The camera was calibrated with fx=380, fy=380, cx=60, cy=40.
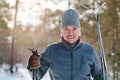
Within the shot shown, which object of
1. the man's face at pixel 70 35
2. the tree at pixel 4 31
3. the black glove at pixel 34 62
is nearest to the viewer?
the black glove at pixel 34 62

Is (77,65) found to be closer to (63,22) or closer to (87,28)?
(63,22)

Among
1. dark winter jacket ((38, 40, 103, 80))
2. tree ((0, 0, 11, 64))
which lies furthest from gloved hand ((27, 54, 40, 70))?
tree ((0, 0, 11, 64))

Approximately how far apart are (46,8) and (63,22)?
116ft

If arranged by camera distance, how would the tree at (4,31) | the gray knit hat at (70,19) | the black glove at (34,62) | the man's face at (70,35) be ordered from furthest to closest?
the tree at (4,31)
the gray knit hat at (70,19)
the man's face at (70,35)
the black glove at (34,62)

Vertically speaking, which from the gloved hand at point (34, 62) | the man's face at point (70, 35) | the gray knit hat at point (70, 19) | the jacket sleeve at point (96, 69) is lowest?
the jacket sleeve at point (96, 69)

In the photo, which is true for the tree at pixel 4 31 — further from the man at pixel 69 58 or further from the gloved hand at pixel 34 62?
the gloved hand at pixel 34 62

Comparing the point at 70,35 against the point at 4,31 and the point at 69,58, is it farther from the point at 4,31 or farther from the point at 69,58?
the point at 4,31

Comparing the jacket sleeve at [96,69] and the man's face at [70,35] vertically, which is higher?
the man's face at [70,35]

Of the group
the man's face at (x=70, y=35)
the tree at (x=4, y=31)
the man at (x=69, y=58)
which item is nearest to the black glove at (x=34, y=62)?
the man at (x=69, y=58)

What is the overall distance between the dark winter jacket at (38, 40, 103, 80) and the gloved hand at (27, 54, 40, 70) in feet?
0.97

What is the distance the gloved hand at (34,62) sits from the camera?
4118mm

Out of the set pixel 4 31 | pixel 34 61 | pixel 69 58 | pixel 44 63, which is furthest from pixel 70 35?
pixel 4 31

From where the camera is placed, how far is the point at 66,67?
4438mm

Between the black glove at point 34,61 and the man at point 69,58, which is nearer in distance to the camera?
the black glove at point 34,61
